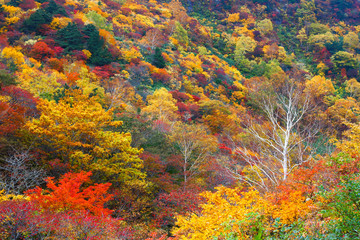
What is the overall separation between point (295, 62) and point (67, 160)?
212 feet

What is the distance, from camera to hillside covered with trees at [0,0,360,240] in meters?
6.12

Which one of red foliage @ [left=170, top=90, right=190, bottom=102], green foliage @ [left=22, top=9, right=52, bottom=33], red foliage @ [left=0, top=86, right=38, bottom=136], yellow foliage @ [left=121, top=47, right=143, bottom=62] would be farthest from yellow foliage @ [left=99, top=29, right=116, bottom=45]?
red foliage @ [left=0, top=86, right=38, bottom=136]

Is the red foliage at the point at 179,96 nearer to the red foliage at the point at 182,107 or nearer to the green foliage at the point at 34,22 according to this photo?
the red foliage at the point at 182,107

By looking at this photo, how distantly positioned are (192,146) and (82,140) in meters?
8.24

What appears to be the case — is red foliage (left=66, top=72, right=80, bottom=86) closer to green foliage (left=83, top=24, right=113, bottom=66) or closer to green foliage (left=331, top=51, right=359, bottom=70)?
green foliage (left=83, top=24, right=113, bottom=66)

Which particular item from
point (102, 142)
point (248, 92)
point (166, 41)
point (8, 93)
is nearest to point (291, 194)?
point (102, 142)

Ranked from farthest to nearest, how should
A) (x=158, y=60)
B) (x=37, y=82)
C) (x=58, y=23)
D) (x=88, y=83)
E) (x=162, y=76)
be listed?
(x=158, y=60) → (x=162, y=76) → (x=58, y=23) → (x=88, y=83) → (x=37, y=82)

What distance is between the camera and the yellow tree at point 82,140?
452 inches

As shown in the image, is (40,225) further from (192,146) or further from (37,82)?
(37,82)

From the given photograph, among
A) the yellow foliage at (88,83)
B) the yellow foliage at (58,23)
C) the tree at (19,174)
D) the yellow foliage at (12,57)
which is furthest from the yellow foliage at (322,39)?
the tree at (19,174)

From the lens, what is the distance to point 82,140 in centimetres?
1304

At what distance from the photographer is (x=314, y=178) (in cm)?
645

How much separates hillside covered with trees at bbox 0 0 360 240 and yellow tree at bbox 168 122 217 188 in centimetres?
12

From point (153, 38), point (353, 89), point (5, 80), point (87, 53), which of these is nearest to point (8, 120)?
point (5, 80)
